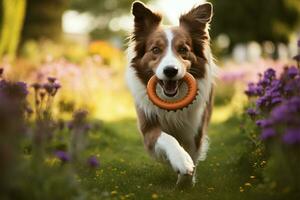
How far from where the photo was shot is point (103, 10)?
47.5m

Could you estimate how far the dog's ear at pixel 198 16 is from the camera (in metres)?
7.31

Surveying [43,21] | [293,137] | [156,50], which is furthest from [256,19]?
[293,137]

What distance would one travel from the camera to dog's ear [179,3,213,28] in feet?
24.0

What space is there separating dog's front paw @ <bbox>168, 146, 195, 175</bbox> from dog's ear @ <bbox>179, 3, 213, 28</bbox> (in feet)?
6.68

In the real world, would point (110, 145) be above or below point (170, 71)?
below

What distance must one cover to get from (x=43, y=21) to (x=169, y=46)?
15610 millimetres

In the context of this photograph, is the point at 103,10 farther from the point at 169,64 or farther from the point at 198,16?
the point at 169,64

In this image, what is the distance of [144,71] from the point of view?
703 centimetres

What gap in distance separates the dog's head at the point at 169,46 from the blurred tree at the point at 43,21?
577 inches

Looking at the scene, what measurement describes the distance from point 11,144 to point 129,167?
173 inches

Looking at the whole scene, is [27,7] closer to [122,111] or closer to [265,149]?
[122,111]

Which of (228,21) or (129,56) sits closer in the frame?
(129,56)

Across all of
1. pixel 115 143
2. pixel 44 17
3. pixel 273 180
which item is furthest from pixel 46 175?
pixel 44 17

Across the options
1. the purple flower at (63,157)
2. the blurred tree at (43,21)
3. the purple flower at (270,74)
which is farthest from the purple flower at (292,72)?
the blurred tree at (43,21)
